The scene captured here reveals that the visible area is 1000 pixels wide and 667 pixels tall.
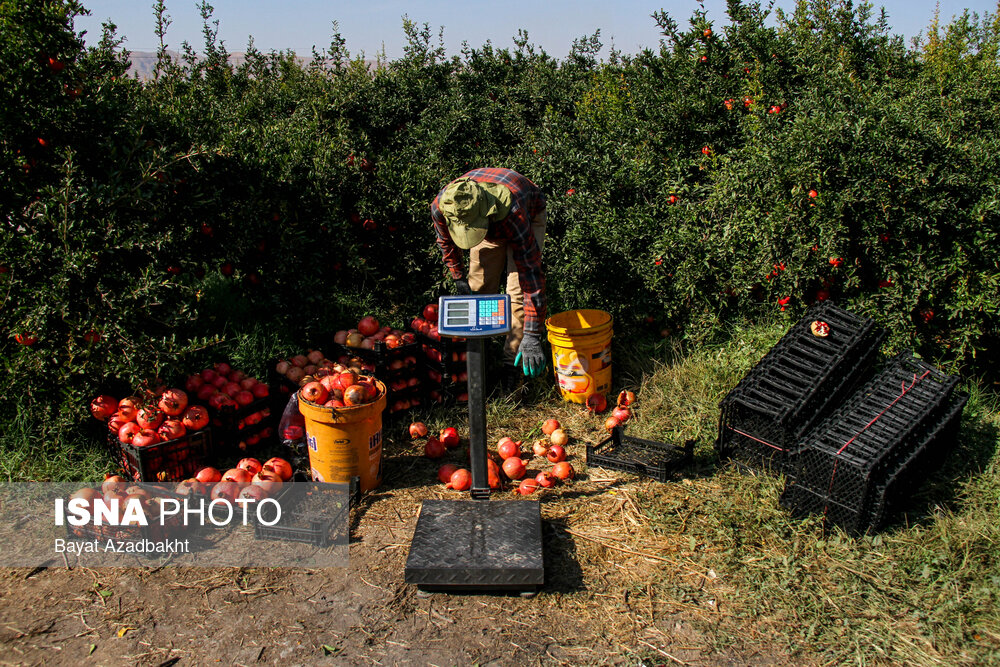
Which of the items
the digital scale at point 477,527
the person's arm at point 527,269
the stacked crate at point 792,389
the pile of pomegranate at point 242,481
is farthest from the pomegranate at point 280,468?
the stacked crate at point 792,389

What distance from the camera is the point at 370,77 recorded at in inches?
393

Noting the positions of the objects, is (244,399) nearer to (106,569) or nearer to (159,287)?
(159,287)

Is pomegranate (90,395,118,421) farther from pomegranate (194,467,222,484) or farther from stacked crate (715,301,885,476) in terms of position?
stacked crate (715,301,885,476)

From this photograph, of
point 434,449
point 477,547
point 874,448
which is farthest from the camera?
point 434,449

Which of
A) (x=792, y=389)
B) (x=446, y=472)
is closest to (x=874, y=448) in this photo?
(x=792, y=389)

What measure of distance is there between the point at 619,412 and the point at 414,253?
9.11 feet

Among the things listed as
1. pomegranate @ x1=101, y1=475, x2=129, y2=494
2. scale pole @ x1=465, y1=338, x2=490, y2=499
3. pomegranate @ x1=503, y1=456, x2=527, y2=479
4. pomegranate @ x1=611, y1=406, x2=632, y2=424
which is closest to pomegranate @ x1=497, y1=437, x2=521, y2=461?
pomegranate @ x1=503, y1=456, x2=527, y2=479

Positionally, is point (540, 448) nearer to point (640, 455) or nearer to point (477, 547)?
point (640, 455)

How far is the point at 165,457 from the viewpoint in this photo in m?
4.64

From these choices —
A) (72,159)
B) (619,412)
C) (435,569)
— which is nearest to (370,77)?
(72,159)

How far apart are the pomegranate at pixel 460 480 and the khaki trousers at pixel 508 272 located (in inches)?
60.8

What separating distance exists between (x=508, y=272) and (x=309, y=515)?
274 cm

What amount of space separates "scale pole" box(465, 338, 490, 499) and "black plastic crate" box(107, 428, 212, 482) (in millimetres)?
1879

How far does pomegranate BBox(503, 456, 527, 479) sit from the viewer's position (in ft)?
16.4
